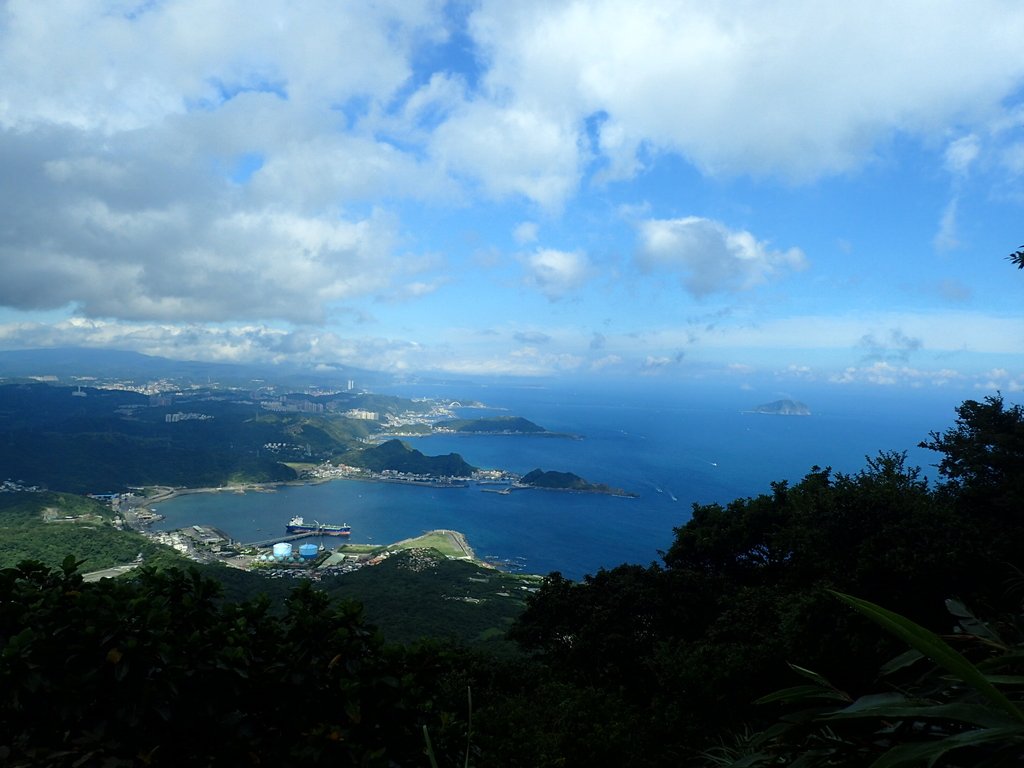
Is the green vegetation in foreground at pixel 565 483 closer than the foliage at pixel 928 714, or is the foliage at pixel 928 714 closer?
the foliage at pixel 928 714

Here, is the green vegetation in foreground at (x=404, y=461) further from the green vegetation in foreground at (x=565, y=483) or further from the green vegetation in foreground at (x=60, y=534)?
the green vegetation in foreground at (x=60, y=534)

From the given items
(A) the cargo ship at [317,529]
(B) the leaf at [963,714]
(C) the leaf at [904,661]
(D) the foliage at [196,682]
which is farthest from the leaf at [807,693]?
(A) the cargo ship at [317,529]

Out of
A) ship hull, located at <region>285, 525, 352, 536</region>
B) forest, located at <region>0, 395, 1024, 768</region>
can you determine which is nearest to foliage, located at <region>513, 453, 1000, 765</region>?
forest, located at <region>0, 395, 1024, 768</region>

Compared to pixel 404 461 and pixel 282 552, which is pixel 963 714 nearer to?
pixel 282 552

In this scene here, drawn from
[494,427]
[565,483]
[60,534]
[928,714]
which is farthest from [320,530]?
[494,427]

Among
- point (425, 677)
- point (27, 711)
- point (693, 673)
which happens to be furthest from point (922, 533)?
point (27, 711)

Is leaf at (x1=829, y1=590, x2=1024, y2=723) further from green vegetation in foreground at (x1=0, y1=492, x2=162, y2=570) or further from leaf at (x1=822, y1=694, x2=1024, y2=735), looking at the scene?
green vegetation in foreground at (x1=0, y1=492, x2=162, y2=570)
